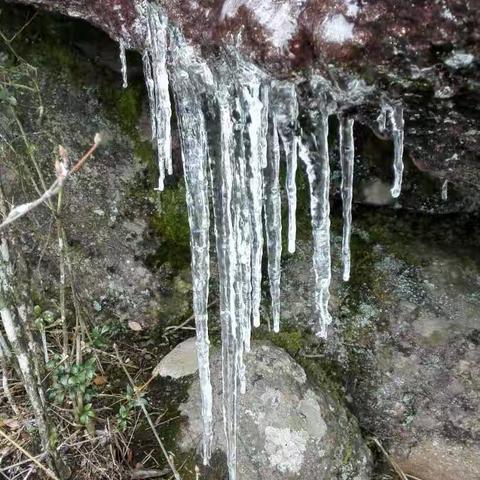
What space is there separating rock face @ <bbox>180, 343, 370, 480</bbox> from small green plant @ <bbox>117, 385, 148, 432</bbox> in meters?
0.20

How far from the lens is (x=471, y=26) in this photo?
1.29 m

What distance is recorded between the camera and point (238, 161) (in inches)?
72.6

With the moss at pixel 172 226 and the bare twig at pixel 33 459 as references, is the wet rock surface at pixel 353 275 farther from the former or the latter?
the bare twig at pixel 33 459

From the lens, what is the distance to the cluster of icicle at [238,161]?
1.71 m

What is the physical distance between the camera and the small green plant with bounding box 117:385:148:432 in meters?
2.50

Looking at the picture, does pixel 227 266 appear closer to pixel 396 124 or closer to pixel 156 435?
pixel 396 124

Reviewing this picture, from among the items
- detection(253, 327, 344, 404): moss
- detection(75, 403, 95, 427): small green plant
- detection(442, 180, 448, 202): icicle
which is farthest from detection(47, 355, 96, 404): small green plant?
detection(442, 180, 448, 202): icicle

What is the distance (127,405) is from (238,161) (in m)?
1.35

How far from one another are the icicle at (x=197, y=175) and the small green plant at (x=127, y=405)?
37 centimetres

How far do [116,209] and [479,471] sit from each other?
2088 mm

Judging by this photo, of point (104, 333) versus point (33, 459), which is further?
point (104, 333)

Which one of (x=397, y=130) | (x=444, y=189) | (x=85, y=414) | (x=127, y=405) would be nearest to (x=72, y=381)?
(x=85, y=414)

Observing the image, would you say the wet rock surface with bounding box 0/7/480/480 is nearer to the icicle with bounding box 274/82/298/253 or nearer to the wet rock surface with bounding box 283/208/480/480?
the wet rock surface with bounding box 283/208/480/480

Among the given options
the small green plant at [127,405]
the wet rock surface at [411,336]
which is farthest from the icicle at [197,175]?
the wet rock surface at [411,336]
